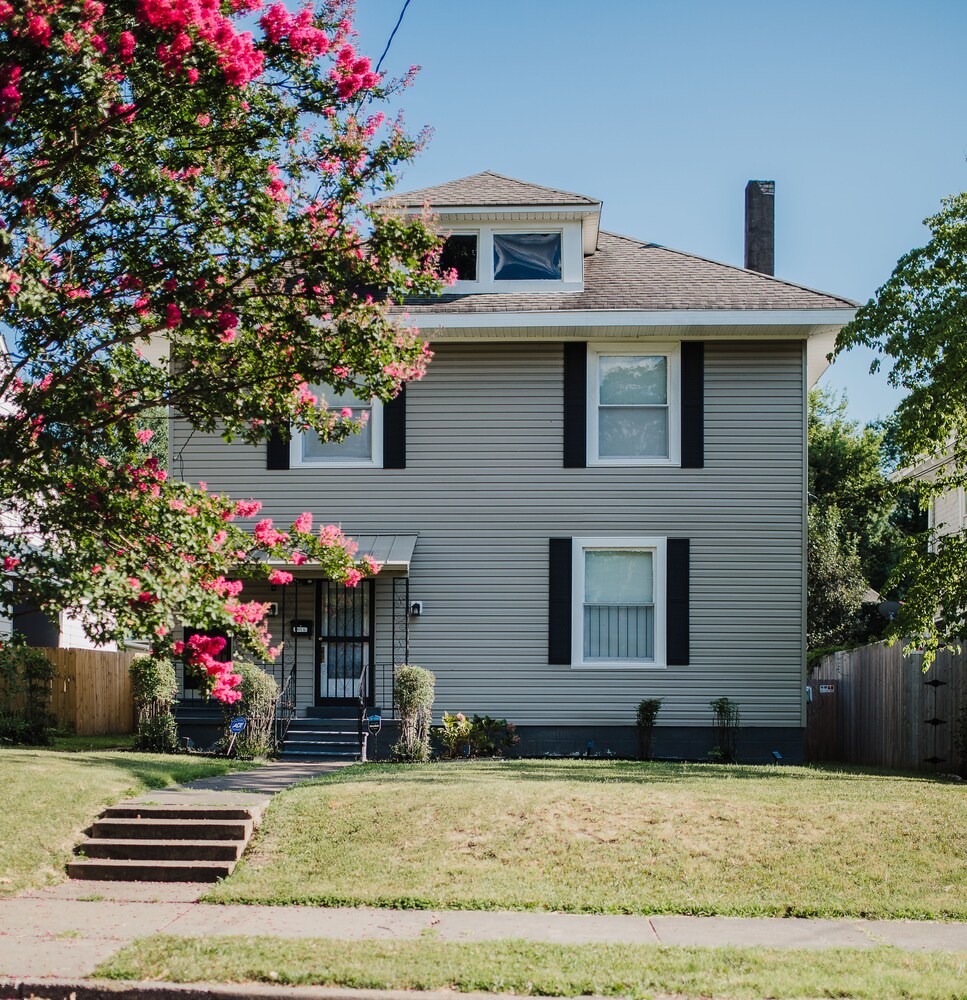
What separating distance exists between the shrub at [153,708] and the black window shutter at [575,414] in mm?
6124

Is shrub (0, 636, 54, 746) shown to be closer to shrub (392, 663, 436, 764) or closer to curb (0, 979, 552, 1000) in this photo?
shrub (392, 663, 436, 764)

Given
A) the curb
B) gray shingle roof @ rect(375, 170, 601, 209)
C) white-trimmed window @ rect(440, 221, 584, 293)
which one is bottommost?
the curb

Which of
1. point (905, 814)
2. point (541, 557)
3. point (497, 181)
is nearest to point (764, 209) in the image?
point (497, 181)

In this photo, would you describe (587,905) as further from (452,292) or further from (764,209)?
(764,209)

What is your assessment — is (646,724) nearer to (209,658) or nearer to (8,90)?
(209,658)

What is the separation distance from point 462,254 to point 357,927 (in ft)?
38.3

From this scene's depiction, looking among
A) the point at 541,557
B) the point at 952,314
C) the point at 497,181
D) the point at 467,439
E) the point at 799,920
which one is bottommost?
the point at 799,920

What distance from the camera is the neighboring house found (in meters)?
17.2

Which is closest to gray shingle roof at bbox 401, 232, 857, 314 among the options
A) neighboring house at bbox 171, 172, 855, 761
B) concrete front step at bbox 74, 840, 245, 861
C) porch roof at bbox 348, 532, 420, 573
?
neighboring house at bbox 171, 172, 855, 761

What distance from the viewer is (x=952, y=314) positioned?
14.3 meters

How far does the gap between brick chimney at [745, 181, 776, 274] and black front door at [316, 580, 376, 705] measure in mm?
8818

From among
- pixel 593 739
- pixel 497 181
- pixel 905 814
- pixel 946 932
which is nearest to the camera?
pixel 946 932

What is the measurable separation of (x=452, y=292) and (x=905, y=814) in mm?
9794

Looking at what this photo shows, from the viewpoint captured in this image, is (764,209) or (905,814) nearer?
(905,814)
